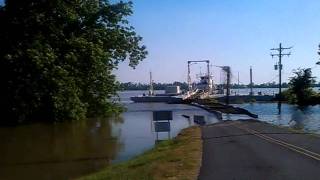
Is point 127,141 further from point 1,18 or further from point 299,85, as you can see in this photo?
point 299,85

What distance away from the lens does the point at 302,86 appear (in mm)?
118438

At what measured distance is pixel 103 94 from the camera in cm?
5816

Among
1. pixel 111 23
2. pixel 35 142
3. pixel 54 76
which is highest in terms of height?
pixel 111 23

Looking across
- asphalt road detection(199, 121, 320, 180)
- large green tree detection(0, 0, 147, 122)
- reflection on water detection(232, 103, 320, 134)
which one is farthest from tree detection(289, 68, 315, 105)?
asphalt road detection(199, 121, 320, 180)

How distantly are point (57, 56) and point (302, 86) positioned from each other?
7693 centimetres

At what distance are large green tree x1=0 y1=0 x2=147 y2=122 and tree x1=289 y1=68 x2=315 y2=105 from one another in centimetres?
6432

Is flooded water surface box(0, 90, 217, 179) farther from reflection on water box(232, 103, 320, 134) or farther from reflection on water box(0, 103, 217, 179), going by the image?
reflection on water box(232, 103, 320, 134)

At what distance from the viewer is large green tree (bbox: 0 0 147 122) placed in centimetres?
5019

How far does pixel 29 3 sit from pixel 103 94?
11.6 m

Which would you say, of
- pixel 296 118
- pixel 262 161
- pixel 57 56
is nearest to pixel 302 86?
pixel 296 118

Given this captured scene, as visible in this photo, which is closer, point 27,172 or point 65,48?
point 27,172

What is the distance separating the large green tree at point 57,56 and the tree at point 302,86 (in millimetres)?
64318

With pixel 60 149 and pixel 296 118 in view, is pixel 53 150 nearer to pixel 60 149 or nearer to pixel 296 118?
pixel 60 149

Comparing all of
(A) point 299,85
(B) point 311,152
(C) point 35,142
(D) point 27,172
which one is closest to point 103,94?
(C) point 35,142
